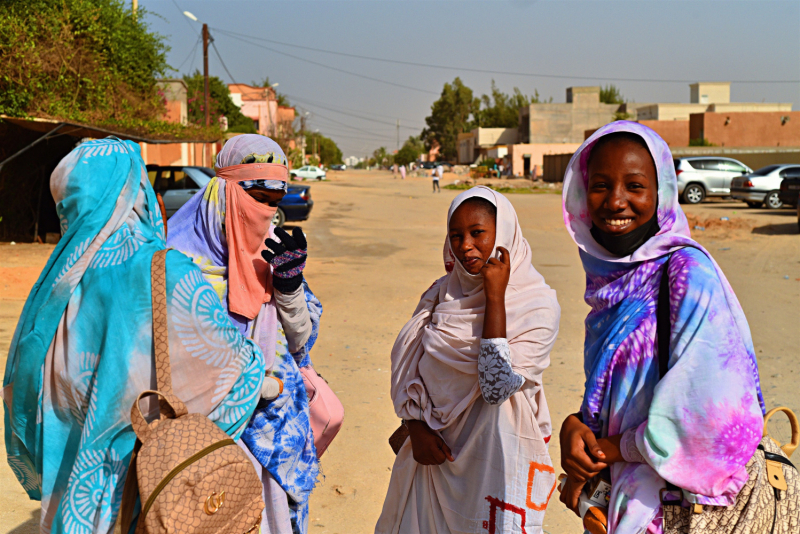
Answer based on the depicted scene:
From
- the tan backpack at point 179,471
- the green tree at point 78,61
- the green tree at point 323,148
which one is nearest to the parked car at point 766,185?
the green tree at point 78,61

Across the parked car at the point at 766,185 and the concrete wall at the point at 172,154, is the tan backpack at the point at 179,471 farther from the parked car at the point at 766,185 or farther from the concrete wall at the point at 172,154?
the parked car at the point at 766,185

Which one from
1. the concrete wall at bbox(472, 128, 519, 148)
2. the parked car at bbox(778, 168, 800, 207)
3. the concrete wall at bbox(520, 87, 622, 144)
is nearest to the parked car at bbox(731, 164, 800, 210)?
the parked car at bbox(778, 168, 800, 207)

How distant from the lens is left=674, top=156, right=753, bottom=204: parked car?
2230 centimetres

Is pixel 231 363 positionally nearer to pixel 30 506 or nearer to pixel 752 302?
pixel 30 506

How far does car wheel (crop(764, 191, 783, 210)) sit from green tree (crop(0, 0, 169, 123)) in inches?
730

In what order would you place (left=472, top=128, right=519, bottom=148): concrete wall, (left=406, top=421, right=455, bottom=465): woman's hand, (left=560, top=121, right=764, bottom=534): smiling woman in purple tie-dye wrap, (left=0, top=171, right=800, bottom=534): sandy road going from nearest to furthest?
(left=560, top=121, right=764, bottom=534): smiling woman in purple tie-dye wrap → (left=406, top=421, right=455, bottom=465): woman's hand → (left=0, top=171, right=800, bottom=534): sandy road → (left=472, top=128, right=519, bottom=148): concrete wall

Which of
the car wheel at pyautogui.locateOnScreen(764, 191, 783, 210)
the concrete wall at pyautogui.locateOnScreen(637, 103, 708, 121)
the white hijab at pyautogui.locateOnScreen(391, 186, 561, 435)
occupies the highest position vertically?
the concrete wall at pyautogui.locateOnScreen(637, 103, 708, 121)

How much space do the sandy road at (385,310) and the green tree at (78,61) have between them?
116 inches

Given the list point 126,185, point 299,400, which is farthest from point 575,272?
point 126,185

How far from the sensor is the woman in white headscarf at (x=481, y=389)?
2.23 metres

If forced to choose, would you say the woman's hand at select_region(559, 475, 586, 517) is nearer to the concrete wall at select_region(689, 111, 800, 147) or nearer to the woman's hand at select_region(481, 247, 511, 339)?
the woman's hand at select_region(481, 247, 511, 339)

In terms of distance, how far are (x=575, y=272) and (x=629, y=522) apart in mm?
9247

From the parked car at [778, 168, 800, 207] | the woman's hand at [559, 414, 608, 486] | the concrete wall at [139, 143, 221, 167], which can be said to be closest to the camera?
the woman's hand at [559, 414, 608, 486]

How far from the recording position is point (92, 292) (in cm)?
183
